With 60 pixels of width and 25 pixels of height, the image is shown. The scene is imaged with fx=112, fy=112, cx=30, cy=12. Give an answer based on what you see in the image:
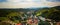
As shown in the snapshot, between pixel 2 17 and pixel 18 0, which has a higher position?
pixel 18 0

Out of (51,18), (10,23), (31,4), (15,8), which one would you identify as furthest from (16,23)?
(51,18)

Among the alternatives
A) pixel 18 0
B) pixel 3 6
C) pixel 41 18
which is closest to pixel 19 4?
pixel 18 0

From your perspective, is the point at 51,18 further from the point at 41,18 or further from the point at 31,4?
the point at 31,4

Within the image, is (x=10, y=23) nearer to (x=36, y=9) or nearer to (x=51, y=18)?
(x=36, y=9)

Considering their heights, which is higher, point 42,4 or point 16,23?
point 42,4

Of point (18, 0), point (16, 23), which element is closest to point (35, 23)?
point (16, 23)

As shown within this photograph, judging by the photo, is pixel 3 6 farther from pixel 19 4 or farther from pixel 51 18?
pixel 51 18

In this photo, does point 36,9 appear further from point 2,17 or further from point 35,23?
point 2,17

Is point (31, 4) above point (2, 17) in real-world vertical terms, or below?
above
